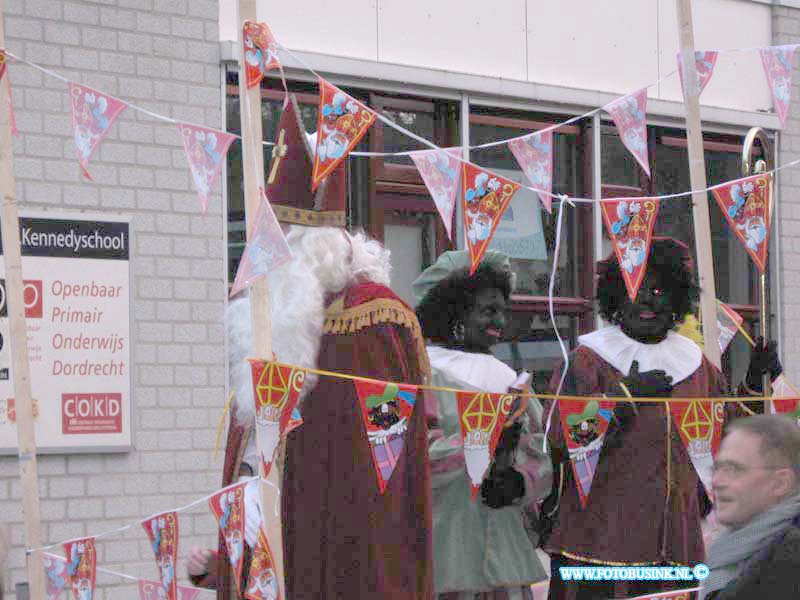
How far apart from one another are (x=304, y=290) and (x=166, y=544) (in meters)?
1.04

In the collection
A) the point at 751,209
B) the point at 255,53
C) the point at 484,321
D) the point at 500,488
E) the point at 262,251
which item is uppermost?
the point at 255,53

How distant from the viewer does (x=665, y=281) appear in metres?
6.07

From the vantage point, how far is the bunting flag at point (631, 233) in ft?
19.6

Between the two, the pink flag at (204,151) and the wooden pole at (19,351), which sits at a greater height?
the pink flag at (204,151)

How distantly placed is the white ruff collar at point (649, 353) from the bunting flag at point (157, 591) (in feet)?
5.96

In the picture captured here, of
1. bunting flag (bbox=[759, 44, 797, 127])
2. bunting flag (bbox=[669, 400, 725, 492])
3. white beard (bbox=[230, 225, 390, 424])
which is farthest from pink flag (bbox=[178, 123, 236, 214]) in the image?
bunting flag (bbox=[759, 44, 797, 127])

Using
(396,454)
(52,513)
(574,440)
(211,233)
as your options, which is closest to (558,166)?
(211,233)

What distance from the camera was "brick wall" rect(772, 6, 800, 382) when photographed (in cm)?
1114

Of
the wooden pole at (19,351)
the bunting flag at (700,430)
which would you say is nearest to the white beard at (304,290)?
the wooden pole at (19,351)

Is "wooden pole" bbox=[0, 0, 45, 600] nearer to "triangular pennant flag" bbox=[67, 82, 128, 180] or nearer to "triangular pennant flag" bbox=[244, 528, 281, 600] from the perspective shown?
"triangular pennant flag" bbox=[67, 82, 128, 180]

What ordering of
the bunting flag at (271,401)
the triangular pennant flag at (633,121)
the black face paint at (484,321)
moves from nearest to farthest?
1. the bunting flag at (271,401)
2. the black face paint at (484,321)
3. the triangular pennant flag at (633,121)

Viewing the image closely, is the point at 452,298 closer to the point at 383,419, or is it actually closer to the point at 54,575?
the point at 383,419

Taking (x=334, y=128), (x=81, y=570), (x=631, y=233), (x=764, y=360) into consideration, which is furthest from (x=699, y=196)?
(x=81, y=570)

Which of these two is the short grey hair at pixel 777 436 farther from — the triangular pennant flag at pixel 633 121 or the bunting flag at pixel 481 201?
the triangular pennant flag at pixel 633 121
